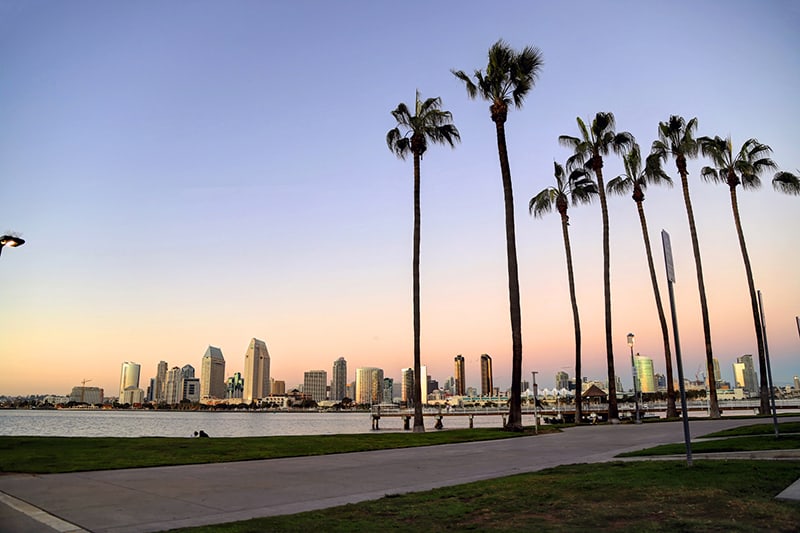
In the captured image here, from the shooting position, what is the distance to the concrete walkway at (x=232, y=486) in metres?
8.80

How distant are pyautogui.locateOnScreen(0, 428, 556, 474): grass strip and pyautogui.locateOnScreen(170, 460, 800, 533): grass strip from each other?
9740 mm

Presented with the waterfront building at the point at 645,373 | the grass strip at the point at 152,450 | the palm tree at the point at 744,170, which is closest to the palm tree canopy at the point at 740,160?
the palm tree at the point at 744,170

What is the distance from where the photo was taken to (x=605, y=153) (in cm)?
4238

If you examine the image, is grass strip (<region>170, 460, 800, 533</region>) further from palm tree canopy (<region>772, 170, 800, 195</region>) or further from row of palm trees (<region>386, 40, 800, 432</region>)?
palm tree canopy (<region>772, 170, 800, 195</region>)

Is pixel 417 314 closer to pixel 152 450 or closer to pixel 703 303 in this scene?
pixel 152 450

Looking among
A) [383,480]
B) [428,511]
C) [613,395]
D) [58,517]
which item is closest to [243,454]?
[383,480]

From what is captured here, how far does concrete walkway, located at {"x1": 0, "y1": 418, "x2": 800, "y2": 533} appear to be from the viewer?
880cm

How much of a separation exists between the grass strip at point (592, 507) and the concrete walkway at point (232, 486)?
912 millimetres

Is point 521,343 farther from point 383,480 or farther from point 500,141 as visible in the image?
point 383,480

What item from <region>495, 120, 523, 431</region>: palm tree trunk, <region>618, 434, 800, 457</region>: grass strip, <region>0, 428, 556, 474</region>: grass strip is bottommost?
<region>0, 428, 556, 474</region>: grass strip

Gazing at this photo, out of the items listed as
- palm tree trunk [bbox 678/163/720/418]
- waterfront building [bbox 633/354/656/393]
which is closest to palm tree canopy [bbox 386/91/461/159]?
palm tree trunk [bbox 678/163/720/418]

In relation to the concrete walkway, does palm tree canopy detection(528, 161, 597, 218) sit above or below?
above

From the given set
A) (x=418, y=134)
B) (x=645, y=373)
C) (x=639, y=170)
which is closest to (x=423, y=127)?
(x=418, y=134)

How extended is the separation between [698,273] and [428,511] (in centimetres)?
4073
